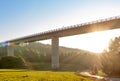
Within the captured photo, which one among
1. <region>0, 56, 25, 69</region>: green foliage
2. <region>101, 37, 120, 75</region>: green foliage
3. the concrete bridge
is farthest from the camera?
<region>0, 56, 25, 69</region>: green foliage

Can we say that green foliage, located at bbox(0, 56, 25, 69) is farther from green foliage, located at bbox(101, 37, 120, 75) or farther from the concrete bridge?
green foliage, located at bbox(101, 37, 120, 75)

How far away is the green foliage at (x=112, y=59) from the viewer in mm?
64750

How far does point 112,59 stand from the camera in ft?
216

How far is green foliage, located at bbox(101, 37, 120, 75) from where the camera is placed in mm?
64750

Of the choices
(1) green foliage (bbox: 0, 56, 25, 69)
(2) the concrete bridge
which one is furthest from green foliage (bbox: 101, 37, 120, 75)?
(1) green foliage (bbox: 0, 56, 25, 69)

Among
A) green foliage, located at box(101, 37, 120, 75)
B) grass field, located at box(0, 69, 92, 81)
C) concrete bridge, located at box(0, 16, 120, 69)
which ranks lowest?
grass field, located at box(0, 69, 92, 81)

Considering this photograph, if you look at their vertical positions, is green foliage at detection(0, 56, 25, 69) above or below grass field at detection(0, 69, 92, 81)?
above

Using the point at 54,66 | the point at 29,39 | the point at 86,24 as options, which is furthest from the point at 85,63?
the point at 86,24

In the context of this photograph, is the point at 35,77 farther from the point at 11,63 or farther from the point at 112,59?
the point at 11,63

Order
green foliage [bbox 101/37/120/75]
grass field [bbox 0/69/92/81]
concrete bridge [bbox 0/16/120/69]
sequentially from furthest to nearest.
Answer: concrete bridge [bbox 0/16/120/69] → green foliage [bbox 101/37/120/75] → grass field [bbox 0/69/92/81]

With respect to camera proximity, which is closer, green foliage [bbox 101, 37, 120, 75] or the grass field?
the grass field

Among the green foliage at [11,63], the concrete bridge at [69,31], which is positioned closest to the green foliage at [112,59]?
the concrete bridge at [69,31]

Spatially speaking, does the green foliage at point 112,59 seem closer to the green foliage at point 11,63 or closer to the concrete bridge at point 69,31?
the concrete bridge at point 69,31

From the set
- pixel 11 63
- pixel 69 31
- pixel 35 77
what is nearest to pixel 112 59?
pixel 35 77
